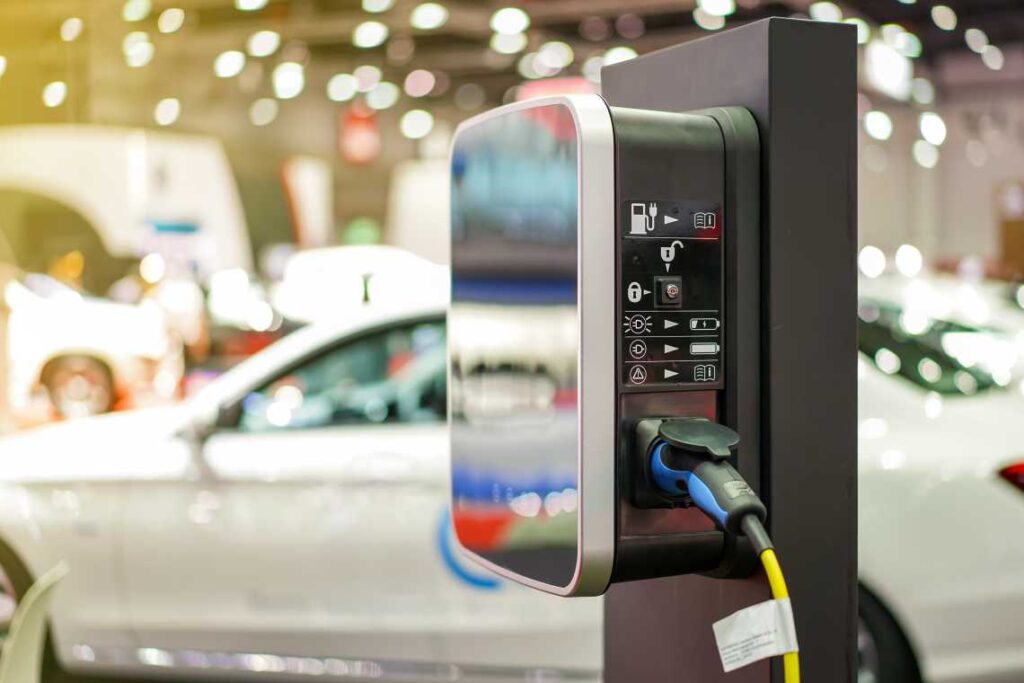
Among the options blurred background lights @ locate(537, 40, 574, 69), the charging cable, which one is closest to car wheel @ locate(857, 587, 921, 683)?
the charging cable

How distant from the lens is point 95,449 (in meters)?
4.29

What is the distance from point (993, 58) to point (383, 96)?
11989 mm

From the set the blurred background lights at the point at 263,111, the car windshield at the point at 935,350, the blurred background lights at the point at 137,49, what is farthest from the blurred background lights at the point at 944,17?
the car windshield at the point at 935,350

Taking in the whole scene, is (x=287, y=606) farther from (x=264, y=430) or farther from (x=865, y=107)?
(x=865, y=107)

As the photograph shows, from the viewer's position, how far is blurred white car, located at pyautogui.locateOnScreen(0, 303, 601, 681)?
3855 millimetres

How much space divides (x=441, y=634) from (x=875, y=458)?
1.36 metres

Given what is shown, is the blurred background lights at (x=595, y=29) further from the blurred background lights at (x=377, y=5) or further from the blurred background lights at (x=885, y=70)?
the blurred background lights at (x=885, y=70)

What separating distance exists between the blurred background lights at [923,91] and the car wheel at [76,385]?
15.5 metres

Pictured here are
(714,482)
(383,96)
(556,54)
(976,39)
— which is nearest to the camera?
(714,482)

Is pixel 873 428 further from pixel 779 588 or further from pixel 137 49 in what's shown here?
pixel 137 49

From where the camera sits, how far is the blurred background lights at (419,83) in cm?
2547

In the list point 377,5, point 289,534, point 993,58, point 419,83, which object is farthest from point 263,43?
point 289,534

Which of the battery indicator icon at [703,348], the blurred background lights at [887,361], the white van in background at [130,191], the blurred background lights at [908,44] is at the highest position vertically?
the blurred background lights at [908,44]

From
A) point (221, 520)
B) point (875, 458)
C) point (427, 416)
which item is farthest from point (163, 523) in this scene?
point (875, 458)
